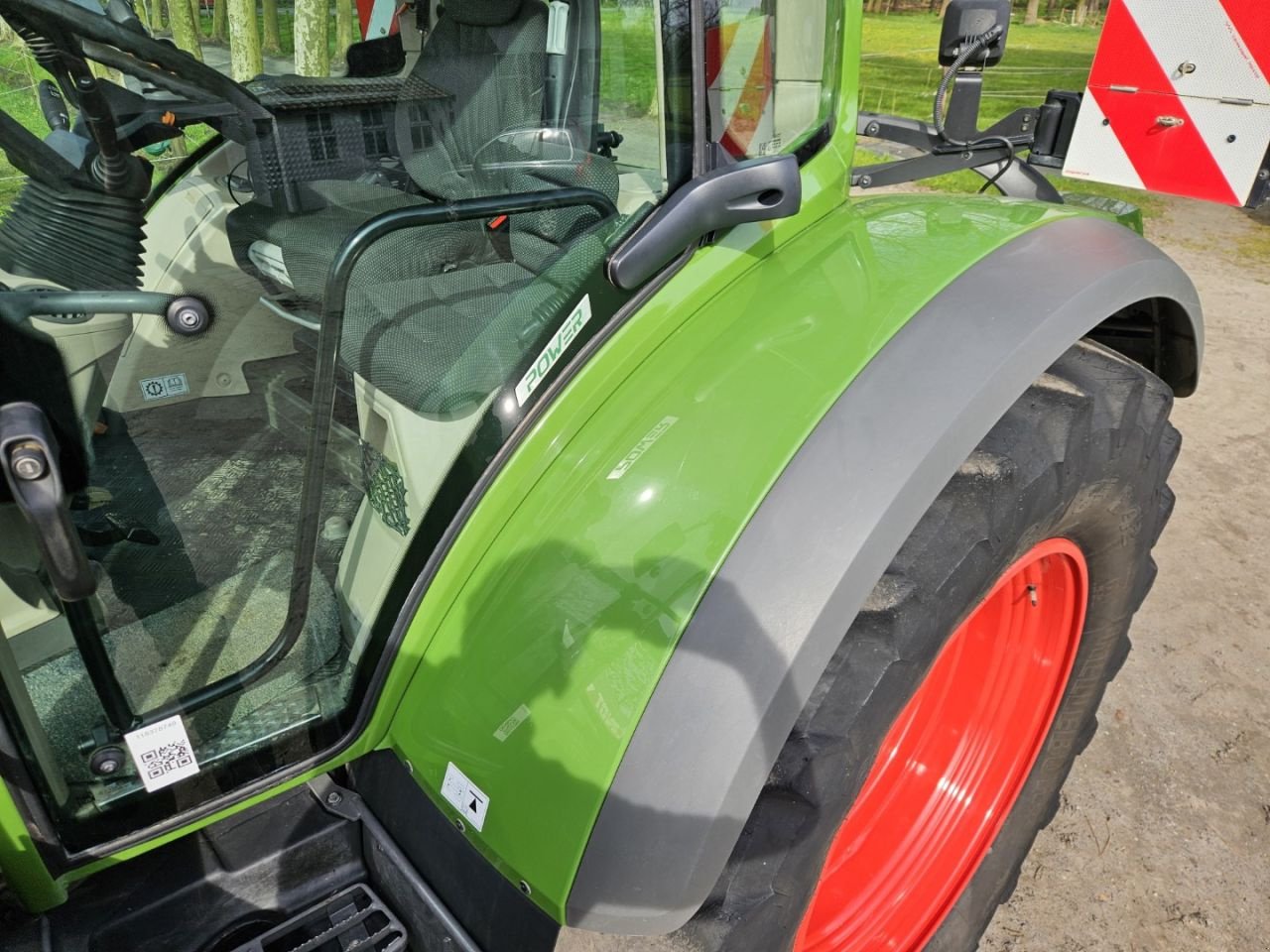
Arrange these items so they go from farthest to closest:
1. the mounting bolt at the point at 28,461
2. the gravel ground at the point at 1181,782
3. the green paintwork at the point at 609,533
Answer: the gravel ground at the point at 1181,782 < the green paintwork at the point at 609,533 < the mounting bolt at the point at 28,461

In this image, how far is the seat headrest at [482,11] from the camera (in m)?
1.27

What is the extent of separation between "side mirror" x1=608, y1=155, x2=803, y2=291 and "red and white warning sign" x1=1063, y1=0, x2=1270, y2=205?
3.55 metres

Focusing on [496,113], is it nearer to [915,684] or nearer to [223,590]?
[223,590]

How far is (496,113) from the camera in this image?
4.05 feet

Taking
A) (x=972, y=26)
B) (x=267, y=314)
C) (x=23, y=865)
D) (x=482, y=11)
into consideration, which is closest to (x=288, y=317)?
(x=267, y=314)

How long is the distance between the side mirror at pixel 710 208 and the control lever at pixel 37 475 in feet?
2.14

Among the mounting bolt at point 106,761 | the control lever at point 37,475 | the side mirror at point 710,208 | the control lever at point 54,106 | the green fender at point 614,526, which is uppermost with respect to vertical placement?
the control lever at point 54,106

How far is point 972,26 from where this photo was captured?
166 centimetres

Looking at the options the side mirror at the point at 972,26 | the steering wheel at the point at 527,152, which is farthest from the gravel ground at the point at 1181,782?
the side mirror at the point at 972,26

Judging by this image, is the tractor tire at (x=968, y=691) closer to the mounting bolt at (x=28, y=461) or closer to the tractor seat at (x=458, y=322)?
the tractor seat at (x=458, y=322)

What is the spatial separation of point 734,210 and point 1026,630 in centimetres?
101

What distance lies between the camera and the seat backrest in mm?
1211

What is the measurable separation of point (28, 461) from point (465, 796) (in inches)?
24.4

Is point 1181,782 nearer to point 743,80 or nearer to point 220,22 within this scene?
point 743,80
